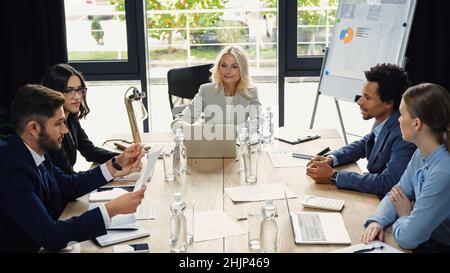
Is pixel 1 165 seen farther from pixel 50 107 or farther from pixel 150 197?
pixel 150 197

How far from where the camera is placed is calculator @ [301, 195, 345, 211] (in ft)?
8.10

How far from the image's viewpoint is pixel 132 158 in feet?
9.50

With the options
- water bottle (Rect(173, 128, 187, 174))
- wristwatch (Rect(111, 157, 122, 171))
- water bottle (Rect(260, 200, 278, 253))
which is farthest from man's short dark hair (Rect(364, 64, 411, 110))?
wristwatch (Rect(111, 157, 122, 171))

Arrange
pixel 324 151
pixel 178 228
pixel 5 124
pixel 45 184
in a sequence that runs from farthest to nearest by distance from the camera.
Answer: pixel 5 124 → pixel 324 151 → pixel 45 184 → pixel 178 228

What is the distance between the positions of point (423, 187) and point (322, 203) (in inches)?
17.7

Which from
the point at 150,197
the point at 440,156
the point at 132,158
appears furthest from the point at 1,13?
the point at 440,156

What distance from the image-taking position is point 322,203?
250 cm

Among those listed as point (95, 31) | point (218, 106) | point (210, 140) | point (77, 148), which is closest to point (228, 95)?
point (218, 106)

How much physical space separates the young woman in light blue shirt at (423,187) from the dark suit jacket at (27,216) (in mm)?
1027

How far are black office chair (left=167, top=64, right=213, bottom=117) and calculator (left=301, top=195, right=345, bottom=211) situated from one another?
6.84 feet

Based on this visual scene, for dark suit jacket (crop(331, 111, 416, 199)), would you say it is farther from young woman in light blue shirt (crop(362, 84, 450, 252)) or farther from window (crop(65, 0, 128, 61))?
window (crop(65, 0, 128, 61))

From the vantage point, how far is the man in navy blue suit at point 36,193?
2.11 m

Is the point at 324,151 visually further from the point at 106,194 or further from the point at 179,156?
the point at 106,194

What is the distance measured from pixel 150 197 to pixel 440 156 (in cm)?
124
